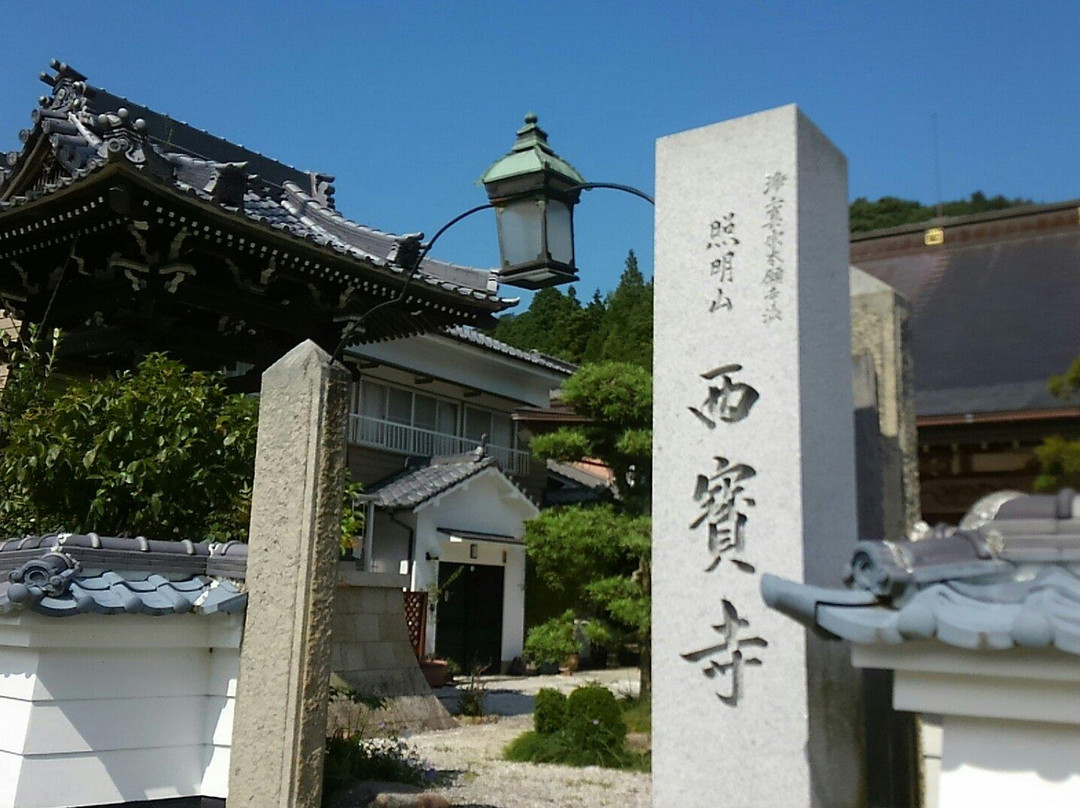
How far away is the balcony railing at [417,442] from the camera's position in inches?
721

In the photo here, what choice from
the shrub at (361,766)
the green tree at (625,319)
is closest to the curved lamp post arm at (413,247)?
the shrub at (361,766)

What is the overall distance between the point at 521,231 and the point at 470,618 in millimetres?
14078

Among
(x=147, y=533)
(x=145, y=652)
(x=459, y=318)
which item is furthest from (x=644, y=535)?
(x=145, y=652)

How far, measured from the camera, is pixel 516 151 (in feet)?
19.3

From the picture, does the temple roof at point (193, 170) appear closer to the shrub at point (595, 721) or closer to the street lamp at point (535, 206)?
the street lamp at point (535, 206)

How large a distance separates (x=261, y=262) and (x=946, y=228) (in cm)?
678

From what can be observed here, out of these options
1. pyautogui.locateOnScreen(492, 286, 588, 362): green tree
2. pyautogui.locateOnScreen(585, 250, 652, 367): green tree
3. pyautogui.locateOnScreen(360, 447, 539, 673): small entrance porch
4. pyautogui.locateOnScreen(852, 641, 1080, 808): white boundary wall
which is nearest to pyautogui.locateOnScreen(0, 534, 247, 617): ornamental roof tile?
pyautogui.locateOnScreen(852, 641, 1080, 808): white boundary wall

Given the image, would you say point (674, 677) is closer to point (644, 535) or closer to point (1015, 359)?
point (1015, 359)

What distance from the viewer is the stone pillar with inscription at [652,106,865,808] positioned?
3650mm

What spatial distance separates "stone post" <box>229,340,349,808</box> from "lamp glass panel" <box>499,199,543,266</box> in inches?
64.7

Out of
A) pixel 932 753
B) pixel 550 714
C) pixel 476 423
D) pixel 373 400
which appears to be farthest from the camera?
pixel 476 423

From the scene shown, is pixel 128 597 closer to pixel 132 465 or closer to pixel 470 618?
pixel 132 465

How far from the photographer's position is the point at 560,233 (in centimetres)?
589

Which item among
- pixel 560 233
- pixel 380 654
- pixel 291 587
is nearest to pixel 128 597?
pixel 291 587
